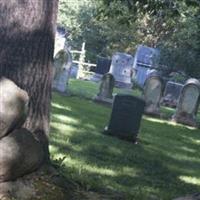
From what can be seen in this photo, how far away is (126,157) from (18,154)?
14.7 feet

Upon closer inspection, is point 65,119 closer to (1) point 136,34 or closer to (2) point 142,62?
(2) point 142,62

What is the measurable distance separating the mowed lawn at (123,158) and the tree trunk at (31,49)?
0.90 metres

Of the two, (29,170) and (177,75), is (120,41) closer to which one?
(177,75)

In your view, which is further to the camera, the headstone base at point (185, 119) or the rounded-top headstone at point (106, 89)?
the rounded-top headstone at point (106, 89)

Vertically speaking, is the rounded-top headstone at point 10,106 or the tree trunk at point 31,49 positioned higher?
the tree trunk at point 31,49

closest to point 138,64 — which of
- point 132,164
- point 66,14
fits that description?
point 66,14

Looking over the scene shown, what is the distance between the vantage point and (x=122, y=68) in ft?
90.9

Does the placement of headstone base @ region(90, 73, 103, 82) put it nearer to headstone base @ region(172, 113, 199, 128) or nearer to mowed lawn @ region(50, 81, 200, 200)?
headstone base @ region(172, 113, 199, 128)

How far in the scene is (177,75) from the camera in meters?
26.4

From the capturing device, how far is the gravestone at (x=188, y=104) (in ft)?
54.7

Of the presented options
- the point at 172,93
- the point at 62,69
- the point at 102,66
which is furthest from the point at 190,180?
the point at 102,66

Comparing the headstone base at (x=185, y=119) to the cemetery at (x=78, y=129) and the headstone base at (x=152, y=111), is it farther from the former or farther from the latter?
the headstone base at (x=152, y=111)

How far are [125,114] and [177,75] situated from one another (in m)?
15.6

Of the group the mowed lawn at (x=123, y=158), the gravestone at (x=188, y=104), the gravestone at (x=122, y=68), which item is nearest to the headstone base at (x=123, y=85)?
the gravestone at (x=122, y=68)
